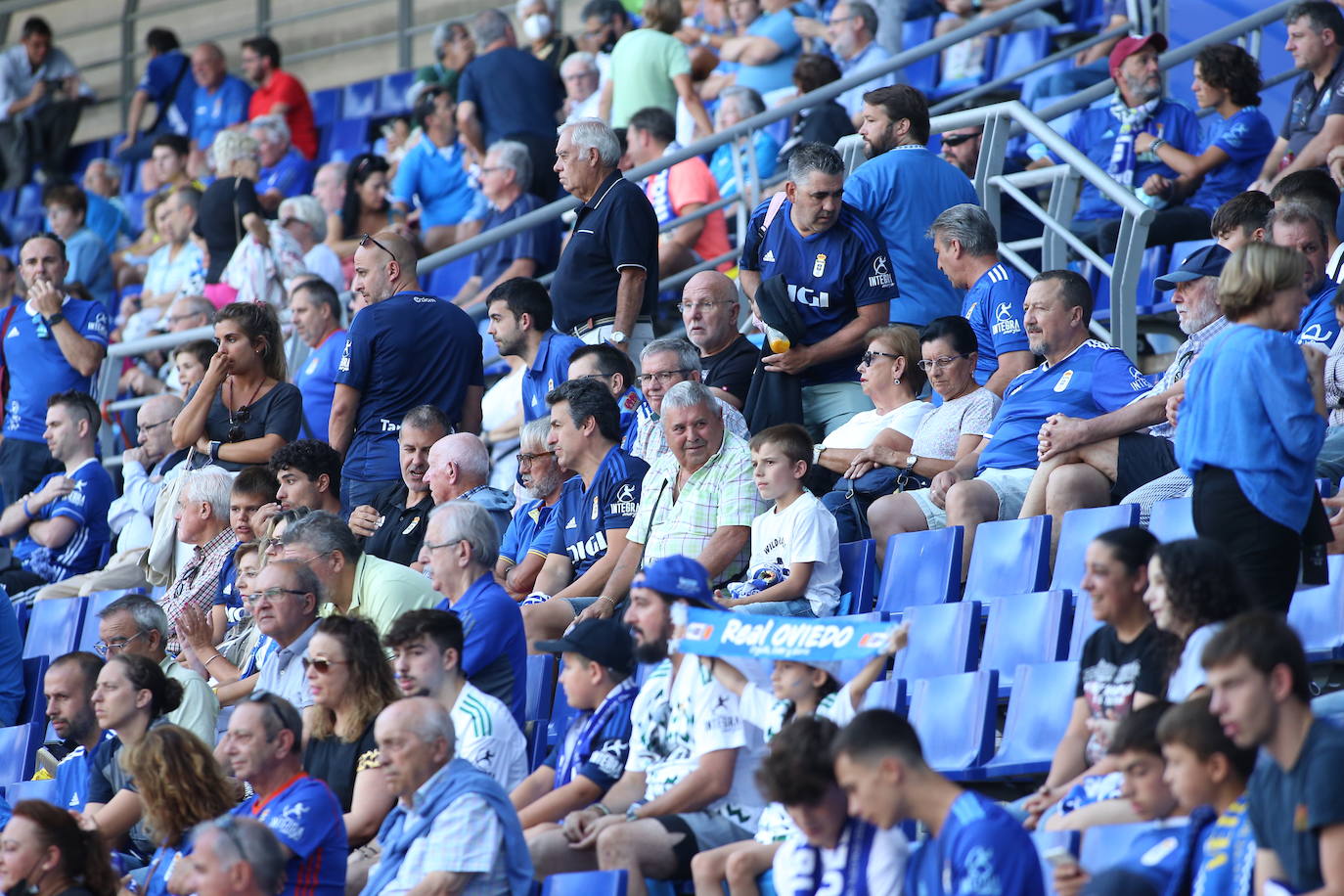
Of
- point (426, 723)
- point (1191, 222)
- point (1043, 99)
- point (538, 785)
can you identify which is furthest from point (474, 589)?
point (1043, 99)

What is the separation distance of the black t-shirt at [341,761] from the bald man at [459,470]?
1.53m

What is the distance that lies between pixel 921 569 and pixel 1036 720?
1181 mm

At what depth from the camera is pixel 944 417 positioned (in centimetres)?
690

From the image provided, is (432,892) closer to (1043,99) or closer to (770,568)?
(770,568)

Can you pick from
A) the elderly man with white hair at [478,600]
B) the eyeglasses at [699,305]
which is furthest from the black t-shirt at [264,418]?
the elderly man with white hair at [478,600]

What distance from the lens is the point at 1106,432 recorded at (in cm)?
614

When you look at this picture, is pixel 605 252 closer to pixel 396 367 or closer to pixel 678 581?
pixel 396 367

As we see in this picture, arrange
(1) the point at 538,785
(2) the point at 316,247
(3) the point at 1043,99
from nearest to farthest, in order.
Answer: (1) the point at 538,785 → (3) the point at 1043,99 → (2) the point at 316,247

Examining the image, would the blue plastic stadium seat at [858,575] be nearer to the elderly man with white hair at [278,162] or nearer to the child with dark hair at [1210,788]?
the child with dark hair at [1210,788]

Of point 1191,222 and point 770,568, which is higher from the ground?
point 1191,222

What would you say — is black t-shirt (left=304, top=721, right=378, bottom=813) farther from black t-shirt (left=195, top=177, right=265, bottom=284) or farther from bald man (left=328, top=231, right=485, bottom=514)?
black t-shirt (left=195, top=177, right=265, bottom=284)

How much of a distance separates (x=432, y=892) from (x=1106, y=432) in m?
2.63

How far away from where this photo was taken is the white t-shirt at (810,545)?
6180 mm

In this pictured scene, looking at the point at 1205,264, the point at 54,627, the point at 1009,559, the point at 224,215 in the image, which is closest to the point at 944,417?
the point at 1009,559
